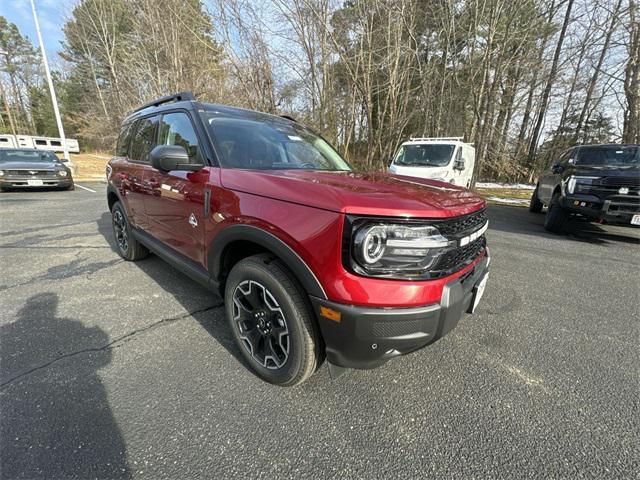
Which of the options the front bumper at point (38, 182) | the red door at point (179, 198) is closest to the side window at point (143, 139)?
the red door at point (179, 198)

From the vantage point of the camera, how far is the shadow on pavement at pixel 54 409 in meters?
1.39

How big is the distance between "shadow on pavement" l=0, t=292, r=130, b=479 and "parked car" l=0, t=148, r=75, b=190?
976 cm

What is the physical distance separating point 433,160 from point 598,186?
425 centimetres

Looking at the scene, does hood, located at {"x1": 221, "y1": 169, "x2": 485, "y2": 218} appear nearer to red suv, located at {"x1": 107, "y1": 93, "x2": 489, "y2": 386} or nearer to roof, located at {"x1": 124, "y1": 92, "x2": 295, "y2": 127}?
red suv, located at {"x1": 107, "y1": 93, "x2": 489, "y2": 386}

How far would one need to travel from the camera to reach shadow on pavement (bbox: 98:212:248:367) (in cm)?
241

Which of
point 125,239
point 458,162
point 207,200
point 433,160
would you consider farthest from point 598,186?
point 125,239

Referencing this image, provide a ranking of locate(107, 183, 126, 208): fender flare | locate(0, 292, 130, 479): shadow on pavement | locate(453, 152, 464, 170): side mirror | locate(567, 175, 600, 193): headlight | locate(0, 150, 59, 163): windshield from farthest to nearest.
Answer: locate(0, 150, 59, 163): windshield < locate(453, 152, 464, 170): side mirror < locate(567, 175, 600, 193): headlight < locate(107, 183, 126, 208): fender flare < locate(0, 292, 130, 479): shadow on pavement

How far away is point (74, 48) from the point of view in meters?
31.5

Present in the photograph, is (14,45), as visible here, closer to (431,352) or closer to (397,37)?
(397,37)

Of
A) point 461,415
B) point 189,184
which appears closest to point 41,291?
point 189,184

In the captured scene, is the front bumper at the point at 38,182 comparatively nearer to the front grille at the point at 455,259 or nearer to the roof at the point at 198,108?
the roof at the point at 198,108

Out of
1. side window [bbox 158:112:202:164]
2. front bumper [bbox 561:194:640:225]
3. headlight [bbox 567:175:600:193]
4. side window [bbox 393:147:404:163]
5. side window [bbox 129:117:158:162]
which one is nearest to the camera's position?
side window [bbox 158:112:202:164]

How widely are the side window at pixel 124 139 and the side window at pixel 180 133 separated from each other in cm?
117

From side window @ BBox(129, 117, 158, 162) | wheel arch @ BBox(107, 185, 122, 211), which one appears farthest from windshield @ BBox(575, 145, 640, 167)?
wheel arch @ BBox(107, 185, 122, 211)
